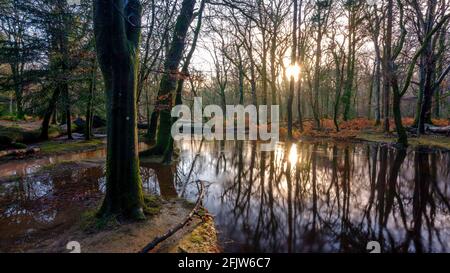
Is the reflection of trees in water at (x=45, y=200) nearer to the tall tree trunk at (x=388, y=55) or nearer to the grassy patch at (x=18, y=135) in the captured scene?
the grassy patch at (x=18, y=135)

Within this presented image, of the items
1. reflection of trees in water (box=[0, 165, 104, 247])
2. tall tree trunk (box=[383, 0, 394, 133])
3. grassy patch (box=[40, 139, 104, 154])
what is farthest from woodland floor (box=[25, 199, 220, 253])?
tall tree trunk (box=[383, 0, 394, 133])

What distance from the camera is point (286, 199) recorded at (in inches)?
256

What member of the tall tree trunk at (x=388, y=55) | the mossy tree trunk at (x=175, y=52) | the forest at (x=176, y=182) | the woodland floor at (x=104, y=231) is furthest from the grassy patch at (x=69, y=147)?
the tall tree trunk at (x=388, y=55)

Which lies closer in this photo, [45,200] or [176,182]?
[45,200]

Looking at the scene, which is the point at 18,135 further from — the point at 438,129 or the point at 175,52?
the point at 438,129

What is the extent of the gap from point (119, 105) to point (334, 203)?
511 centimetres

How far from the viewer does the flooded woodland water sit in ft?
14.5

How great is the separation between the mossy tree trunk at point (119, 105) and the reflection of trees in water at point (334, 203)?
6.28 ft

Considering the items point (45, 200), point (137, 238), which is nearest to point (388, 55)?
point (137, 238)

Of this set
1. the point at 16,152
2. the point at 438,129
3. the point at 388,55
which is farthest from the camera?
the point at 438,129

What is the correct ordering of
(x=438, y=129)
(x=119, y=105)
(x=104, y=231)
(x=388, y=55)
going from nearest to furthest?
(x=104, y=231)
(x=119, y=105)
(x=388, y=55)
(x=438, y=129)

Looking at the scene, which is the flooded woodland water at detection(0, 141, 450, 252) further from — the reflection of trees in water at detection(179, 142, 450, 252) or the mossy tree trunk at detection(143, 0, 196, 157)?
the mossy tree trunk at detection(143, 0, 196, 157)

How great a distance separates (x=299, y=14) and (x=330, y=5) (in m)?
3.14

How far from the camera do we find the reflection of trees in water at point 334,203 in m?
4.39
